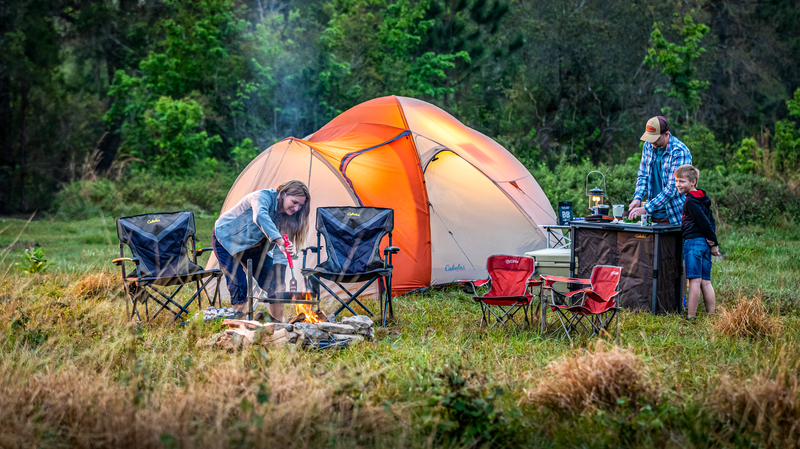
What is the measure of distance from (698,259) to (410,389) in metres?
2.67

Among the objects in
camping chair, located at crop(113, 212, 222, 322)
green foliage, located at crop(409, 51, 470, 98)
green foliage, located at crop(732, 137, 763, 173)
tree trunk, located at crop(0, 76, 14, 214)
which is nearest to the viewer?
camping chair, located at crop(113, 212, 222, 322)

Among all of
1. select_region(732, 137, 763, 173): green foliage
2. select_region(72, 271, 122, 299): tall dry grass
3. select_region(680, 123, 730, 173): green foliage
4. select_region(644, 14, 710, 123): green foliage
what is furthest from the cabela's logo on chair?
select_region(644, 14, 710, 123): green foliage

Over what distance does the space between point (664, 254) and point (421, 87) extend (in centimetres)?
1271

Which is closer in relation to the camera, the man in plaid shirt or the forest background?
the man in plaid shirt

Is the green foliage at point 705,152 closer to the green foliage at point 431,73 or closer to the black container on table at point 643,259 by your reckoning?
the green foliage at point 431,73

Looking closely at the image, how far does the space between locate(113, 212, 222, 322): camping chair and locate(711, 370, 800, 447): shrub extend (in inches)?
134

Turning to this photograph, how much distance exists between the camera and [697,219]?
4543 millimetres

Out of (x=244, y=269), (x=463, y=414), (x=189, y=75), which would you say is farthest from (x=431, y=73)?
(x=463, y=414)

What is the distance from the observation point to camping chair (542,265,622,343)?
13.4 ft

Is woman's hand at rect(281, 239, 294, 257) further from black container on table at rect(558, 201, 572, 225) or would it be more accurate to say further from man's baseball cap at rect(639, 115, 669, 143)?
man's baseball cap at rect(639, 115, 669, 143)

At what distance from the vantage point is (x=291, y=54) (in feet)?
56.0

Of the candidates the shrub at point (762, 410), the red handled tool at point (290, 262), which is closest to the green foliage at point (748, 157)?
the red handled tool at point (290, 262)

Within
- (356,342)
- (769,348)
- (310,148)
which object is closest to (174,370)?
(356,342)

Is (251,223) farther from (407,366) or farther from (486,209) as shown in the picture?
(486,209)
